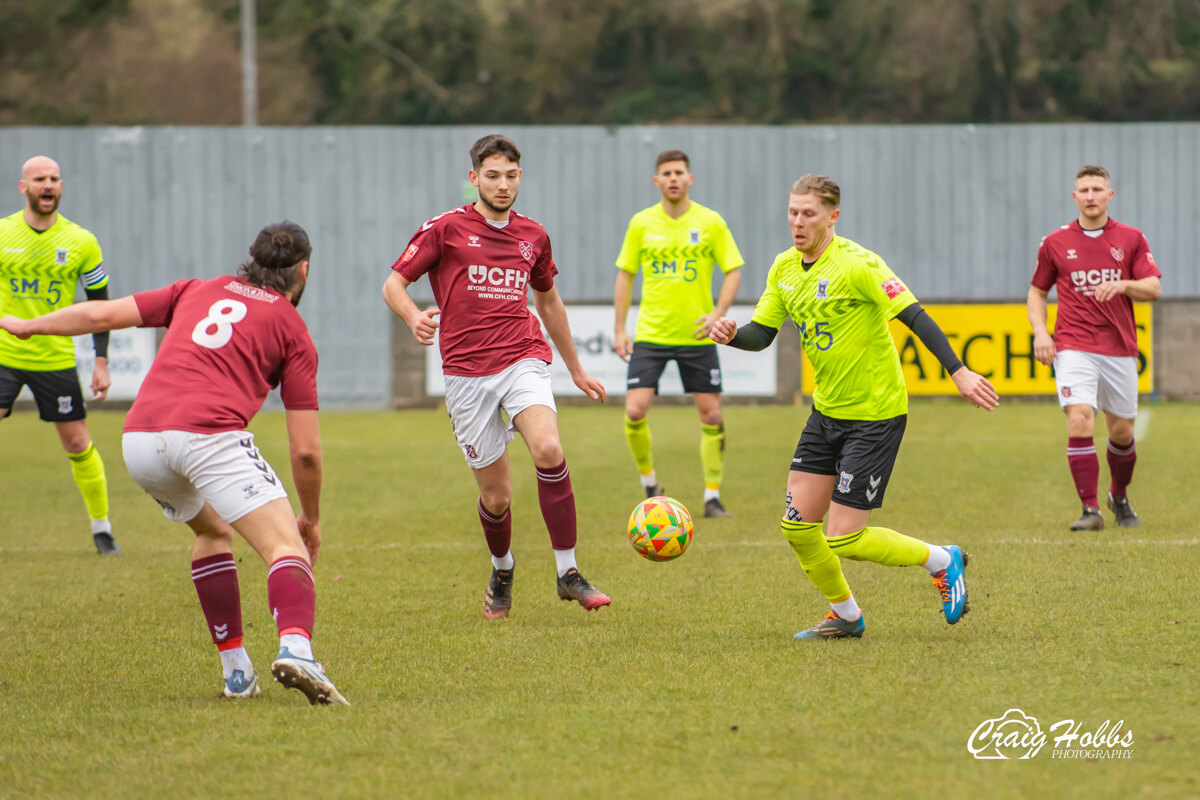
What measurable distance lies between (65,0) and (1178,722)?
37327mm

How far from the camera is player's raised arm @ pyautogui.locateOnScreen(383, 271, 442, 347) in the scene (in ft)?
19.7

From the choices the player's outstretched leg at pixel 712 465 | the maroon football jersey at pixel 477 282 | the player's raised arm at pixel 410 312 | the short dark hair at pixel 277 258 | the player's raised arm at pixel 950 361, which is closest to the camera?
the short dark hair at pixel 277 258

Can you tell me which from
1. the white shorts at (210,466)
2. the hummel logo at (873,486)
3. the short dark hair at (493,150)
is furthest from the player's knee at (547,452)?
the white shorts at (210,466)

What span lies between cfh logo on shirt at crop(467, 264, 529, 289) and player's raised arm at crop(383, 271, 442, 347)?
10.4 inches

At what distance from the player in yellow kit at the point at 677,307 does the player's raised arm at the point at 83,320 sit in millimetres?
5419

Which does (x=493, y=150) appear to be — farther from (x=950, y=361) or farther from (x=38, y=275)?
(x=38, y=275)

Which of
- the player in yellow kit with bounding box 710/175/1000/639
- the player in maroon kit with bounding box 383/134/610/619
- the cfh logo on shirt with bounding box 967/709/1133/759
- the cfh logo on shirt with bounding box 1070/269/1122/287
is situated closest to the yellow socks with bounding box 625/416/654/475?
the cfh logo on shirt with bounding box 1070/269/1122/287

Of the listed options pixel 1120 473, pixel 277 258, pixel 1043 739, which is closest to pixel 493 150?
pixel 277 258

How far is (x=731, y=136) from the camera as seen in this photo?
69.1 feet

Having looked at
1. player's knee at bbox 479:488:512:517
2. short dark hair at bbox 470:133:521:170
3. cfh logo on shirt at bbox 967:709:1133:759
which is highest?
short dark hair at bbox 470:133:521:170

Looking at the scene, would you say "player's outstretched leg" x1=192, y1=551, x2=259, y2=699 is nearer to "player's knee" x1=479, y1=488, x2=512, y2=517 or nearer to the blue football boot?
"player's knee" x1=479, y1=488, x2=512, y2=517

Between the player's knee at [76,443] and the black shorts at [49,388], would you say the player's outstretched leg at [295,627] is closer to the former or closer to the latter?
the black shorts at [49,388]

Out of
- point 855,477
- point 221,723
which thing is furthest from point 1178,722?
point 221,723

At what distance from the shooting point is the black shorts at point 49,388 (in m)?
8.70
